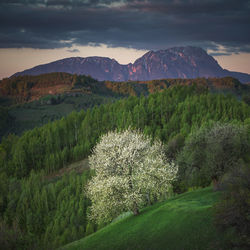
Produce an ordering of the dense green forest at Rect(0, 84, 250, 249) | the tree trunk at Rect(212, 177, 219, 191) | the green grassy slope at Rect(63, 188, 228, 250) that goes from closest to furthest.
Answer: the green grassy slope at Rect(63, 188, 228, 250), the tree trunk at Rect(212, 177, 219, 191), the dense green forest at Rect(0, 84, 250, 249)

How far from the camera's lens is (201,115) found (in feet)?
555

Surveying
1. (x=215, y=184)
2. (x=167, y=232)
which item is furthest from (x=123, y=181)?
(x=215, y=184)

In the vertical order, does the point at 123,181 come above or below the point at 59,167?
above

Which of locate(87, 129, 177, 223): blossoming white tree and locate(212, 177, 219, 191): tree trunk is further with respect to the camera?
locate(212, 177, 219, 191): tree trunk

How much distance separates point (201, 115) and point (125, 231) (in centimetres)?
14096

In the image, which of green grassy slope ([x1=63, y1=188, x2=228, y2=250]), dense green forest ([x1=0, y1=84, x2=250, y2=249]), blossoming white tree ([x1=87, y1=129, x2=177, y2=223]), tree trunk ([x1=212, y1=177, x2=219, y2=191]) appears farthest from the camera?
dense green forest ([x1=0, y1=84, x2=250, y2=249])

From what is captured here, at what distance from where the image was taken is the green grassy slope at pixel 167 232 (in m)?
30.2

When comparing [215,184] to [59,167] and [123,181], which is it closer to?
[123,181]

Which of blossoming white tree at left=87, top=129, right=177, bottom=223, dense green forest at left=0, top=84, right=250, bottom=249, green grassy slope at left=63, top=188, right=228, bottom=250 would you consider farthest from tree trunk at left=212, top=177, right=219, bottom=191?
dense green forest at left=0, top=84, right=250, bottom=249

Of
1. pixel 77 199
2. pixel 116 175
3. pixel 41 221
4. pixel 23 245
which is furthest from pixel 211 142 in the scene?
pixel 41 221

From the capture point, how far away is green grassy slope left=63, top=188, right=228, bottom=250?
99.0 feet

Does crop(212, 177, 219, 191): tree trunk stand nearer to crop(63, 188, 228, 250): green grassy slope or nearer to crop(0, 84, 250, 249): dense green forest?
crop(63, 188, 228, 250): green grassy slope

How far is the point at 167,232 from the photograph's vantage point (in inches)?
1341

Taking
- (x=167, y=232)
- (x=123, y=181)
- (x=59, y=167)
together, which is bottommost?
(x=59, y=167)
